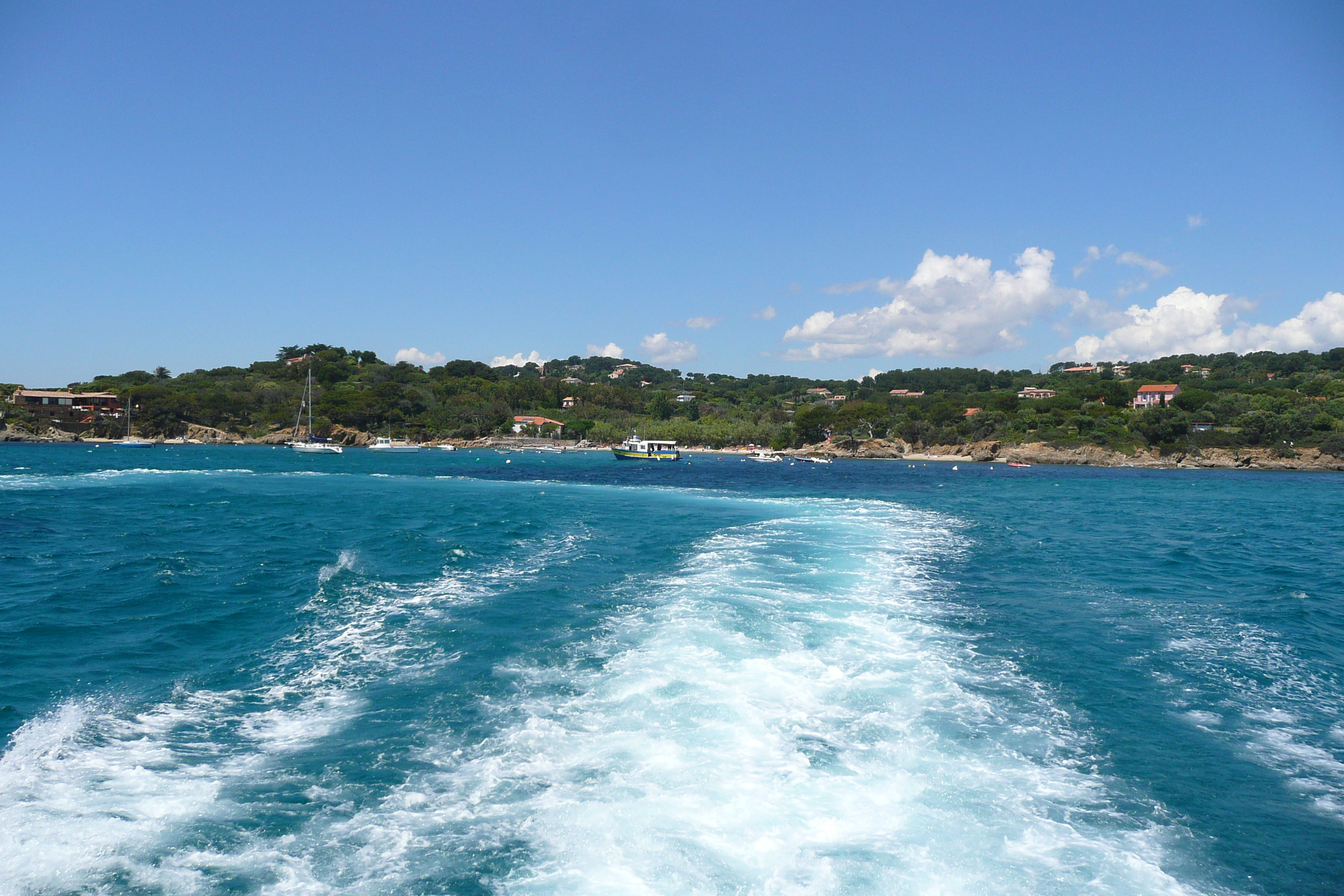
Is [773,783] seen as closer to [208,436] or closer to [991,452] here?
[991,452]

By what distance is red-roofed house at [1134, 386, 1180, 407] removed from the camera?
112125mm

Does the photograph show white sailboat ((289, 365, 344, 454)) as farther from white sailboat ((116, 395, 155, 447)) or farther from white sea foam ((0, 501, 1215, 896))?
white sea foam ((0, 501, 1215, 896))

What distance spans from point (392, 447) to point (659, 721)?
11607 cm

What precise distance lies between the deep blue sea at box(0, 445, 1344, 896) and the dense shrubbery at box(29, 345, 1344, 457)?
87.8 meters

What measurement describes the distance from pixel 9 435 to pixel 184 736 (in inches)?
5414

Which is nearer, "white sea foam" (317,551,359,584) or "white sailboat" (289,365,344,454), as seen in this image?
"white sea foam" (317,551,359,584)

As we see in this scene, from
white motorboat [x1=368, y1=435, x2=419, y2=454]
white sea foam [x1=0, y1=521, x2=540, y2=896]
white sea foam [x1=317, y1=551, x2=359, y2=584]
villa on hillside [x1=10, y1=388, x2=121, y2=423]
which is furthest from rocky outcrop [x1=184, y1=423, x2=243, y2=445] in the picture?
white sea foam [x1=0, y1=521, x2=540, y2=896]

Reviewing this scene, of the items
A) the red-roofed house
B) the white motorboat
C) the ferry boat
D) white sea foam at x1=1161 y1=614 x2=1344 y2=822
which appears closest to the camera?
white sea foam at x1=1161 y1=614 x2=1344 y2=822

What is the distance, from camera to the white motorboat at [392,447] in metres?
110

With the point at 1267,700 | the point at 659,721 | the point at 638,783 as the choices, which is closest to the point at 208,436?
the point at 659,721

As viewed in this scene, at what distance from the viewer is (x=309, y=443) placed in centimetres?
10562

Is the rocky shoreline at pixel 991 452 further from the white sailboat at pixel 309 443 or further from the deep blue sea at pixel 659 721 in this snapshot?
the deep blue sea at pixel 659 721

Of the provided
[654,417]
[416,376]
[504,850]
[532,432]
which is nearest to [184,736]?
[504,850]

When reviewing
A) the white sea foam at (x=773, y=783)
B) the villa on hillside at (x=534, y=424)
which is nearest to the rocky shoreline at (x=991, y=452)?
the villa on hillside at (x=534, y=424)
